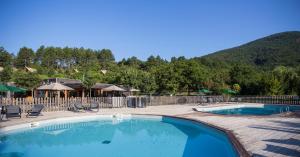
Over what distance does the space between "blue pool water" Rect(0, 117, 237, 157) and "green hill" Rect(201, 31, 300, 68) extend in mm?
54339

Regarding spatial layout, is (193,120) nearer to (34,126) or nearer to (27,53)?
(34,126)

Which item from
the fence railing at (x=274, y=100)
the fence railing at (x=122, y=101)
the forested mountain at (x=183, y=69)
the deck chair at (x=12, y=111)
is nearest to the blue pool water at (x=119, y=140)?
the deck chair at (x=12, y=111)

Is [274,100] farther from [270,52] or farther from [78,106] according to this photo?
[270,52]

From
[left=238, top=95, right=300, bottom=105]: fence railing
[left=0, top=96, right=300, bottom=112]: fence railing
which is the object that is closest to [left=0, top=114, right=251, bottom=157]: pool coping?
[left=0, top=96, right=300, bottom=112]: fence railing

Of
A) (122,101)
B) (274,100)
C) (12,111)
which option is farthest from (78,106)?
(274,100)

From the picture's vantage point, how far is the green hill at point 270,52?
6107cm

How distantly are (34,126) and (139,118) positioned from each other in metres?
6.33

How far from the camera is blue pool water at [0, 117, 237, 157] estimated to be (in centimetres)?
901

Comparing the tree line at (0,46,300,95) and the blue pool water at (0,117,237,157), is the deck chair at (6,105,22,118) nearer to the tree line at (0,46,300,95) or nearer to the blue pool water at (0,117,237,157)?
the blue pool water at (0,117,237,157)

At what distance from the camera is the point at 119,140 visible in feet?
37.4

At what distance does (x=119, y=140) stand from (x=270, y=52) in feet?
211

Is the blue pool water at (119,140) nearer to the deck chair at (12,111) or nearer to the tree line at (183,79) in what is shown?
the deck chair at (12,111)

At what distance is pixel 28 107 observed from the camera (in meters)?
16.2

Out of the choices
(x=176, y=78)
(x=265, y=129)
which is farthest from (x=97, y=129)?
(x=176, y=78)
